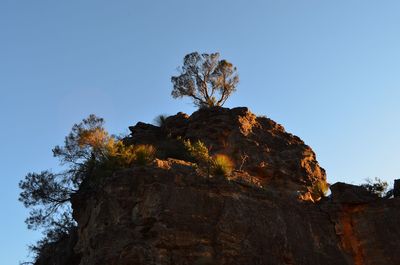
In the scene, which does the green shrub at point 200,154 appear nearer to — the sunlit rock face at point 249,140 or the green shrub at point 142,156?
the green shrub at point 142,156

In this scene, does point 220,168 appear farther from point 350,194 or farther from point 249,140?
point 249,140

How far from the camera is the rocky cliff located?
18.7 m

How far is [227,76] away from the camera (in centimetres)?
4056

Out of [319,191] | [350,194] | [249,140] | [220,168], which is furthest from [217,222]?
[249,140]

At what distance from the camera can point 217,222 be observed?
64.9ft

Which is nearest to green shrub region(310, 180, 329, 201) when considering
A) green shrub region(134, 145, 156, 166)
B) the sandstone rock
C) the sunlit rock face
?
the sunlit rock face

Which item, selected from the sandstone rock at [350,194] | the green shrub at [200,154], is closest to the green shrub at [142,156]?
the green shrub at [200,154]

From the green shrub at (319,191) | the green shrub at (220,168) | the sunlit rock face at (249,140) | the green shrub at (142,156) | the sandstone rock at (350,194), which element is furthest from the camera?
the sunlit rock face at (249,140)

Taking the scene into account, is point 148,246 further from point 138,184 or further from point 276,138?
point 276,138

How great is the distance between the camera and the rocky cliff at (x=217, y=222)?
18734 millimetres

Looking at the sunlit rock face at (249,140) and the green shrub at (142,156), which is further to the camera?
the sunlit rock face at (249,140)

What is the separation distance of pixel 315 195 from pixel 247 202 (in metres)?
6.61

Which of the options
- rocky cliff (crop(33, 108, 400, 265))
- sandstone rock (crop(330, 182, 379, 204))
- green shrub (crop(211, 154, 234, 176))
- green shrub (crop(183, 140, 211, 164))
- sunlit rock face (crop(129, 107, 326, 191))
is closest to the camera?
rocky cliff (crop(33, 108, 400, 265))

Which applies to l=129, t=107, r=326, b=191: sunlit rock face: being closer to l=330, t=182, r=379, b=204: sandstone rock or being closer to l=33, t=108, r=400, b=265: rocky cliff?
l=33, t=108, r=400, b=265: rocky cliff
